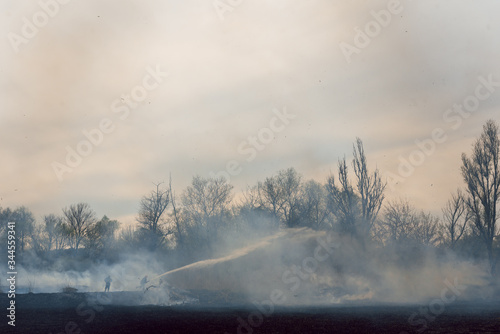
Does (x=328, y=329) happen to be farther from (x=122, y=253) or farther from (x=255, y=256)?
(x=122, y=253)

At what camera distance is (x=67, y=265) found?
86.1 metres

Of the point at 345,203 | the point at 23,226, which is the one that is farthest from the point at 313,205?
the point at 23,226

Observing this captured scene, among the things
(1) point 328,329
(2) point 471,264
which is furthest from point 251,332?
(2) point 471,264

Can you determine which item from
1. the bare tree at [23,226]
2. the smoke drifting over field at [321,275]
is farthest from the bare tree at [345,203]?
the bare tree at [23,226]

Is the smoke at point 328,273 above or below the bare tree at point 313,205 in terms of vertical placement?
below

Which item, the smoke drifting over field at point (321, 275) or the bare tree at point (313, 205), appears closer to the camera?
the smoke drifting over field at point (321, 275)

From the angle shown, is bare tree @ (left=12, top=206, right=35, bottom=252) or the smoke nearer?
the smoke

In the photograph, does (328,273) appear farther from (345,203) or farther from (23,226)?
(23,226)

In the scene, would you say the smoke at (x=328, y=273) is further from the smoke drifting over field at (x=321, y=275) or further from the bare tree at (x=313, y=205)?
the bare tree at (x=313, y=205)
